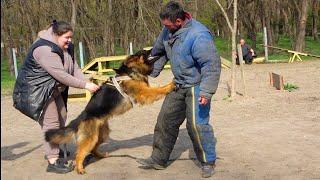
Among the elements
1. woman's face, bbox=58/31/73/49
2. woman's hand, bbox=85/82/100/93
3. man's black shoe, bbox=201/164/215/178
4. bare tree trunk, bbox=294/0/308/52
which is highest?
woman's face, bbox=58/31/73/49

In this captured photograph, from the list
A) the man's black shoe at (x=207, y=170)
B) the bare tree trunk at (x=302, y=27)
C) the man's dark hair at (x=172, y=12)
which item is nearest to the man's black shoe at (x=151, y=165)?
the man's black shoe at (x=207, y=170)

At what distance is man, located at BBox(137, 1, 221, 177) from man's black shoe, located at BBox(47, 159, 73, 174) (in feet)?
2.98

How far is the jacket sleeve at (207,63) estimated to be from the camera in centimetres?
469

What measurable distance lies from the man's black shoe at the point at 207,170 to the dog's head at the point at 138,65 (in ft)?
4.12

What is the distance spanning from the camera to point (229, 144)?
6.42m

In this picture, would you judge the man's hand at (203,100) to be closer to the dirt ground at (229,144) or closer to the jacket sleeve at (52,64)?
the dirt ground at (229,144)

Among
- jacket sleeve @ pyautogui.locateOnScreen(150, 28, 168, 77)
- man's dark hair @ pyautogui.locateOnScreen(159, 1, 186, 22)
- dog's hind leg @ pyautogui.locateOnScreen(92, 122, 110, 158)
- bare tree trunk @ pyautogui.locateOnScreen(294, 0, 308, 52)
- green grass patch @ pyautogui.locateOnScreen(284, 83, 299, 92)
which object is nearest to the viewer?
man's dark hair @ pyautogui.locateOnScreen(159, 1, 186, 22)

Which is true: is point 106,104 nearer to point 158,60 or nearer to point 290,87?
point 158,60

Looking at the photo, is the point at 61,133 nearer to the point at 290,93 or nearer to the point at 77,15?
the point at 290,93

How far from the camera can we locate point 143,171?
5.38m

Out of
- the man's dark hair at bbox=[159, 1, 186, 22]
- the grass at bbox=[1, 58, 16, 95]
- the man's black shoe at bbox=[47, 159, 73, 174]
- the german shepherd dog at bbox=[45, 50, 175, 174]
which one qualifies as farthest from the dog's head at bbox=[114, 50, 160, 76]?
the grass at bbox=[1, 58, 16, 95]

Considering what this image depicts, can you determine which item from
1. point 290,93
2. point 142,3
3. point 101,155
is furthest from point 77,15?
point 101,155

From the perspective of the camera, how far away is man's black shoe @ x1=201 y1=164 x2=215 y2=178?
16.6 ft

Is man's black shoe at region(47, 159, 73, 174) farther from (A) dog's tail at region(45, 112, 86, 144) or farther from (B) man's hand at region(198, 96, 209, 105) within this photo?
(B) man's hand at region(198, 96, 209, 105)
